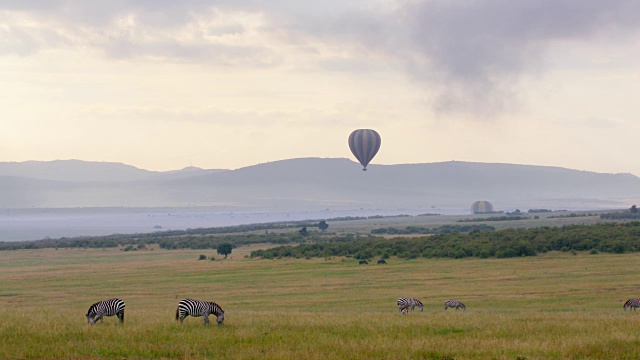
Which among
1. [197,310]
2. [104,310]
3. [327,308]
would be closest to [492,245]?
[327,308]

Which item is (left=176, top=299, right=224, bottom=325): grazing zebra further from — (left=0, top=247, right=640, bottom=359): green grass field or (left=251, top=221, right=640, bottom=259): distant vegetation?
(left=251, top=221, right=640, bottom=259): distant vegetation

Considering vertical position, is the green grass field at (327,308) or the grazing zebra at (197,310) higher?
the grazing zebra at (197,310)

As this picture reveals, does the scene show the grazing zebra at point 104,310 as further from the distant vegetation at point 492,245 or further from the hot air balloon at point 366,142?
the hot air balloon at point 366,142

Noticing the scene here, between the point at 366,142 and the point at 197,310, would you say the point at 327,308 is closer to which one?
the point at 197,310

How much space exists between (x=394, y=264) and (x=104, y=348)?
47.0m

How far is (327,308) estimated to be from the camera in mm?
40281

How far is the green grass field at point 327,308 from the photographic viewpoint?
21.2 m

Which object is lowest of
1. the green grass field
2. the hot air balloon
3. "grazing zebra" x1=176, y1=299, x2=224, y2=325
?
the green grass field

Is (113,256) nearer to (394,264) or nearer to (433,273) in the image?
(394,264)

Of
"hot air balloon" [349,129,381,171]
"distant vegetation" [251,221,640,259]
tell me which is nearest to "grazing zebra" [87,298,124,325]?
"distant vegetation" [251,221,640,259]

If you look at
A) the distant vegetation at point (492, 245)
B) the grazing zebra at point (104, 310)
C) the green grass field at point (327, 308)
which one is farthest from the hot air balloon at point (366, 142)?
the grazing zebra at point (104, 310)

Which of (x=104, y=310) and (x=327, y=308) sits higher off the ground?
(x=104, y=310)

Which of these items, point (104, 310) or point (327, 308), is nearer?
point (104, 310)

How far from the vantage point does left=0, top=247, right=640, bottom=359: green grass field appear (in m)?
21.2
